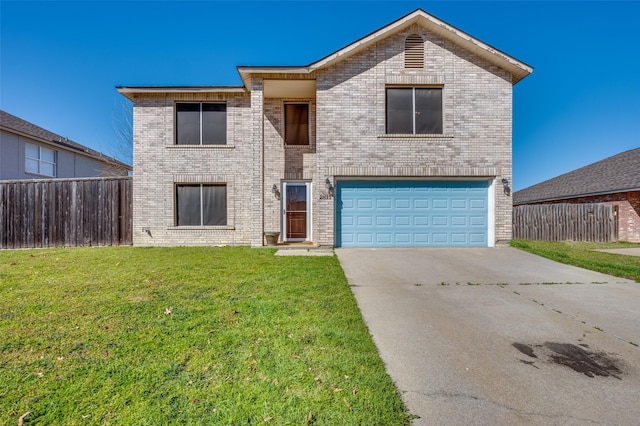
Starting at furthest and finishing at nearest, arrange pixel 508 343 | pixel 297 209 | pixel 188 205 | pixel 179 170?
1. pixel 297 209
2. pixel 188 205
3. pixel 179 170
4. pixel 508 343

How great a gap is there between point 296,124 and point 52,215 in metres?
9.76

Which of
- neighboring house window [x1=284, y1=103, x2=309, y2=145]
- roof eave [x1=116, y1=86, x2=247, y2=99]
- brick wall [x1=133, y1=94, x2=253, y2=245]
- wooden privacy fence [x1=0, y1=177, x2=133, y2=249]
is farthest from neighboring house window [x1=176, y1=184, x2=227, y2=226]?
roof eave [x1=116, y1=86, x2=247, y2=99]

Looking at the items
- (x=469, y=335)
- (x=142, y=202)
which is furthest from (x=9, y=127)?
(x=469, y=335)

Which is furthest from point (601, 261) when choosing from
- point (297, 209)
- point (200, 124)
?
point (200, 124)

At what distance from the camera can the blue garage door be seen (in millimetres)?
10453

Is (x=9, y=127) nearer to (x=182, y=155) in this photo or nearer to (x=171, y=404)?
(x=182, y=155)

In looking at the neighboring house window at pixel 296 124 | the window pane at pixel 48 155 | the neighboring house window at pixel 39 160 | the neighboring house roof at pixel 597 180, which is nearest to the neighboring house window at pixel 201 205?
the neighboring house window at pixel 296 124

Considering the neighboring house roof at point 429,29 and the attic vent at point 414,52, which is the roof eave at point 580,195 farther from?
the attic vent at point 414,52

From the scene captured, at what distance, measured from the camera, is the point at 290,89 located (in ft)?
36.9

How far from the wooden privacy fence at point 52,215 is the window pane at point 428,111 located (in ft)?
39.4

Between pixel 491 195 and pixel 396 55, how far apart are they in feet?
19.1

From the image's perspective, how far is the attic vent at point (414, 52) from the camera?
34.4 feet

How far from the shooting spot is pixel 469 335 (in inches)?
147

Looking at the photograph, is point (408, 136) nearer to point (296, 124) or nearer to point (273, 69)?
point (296, 124)
